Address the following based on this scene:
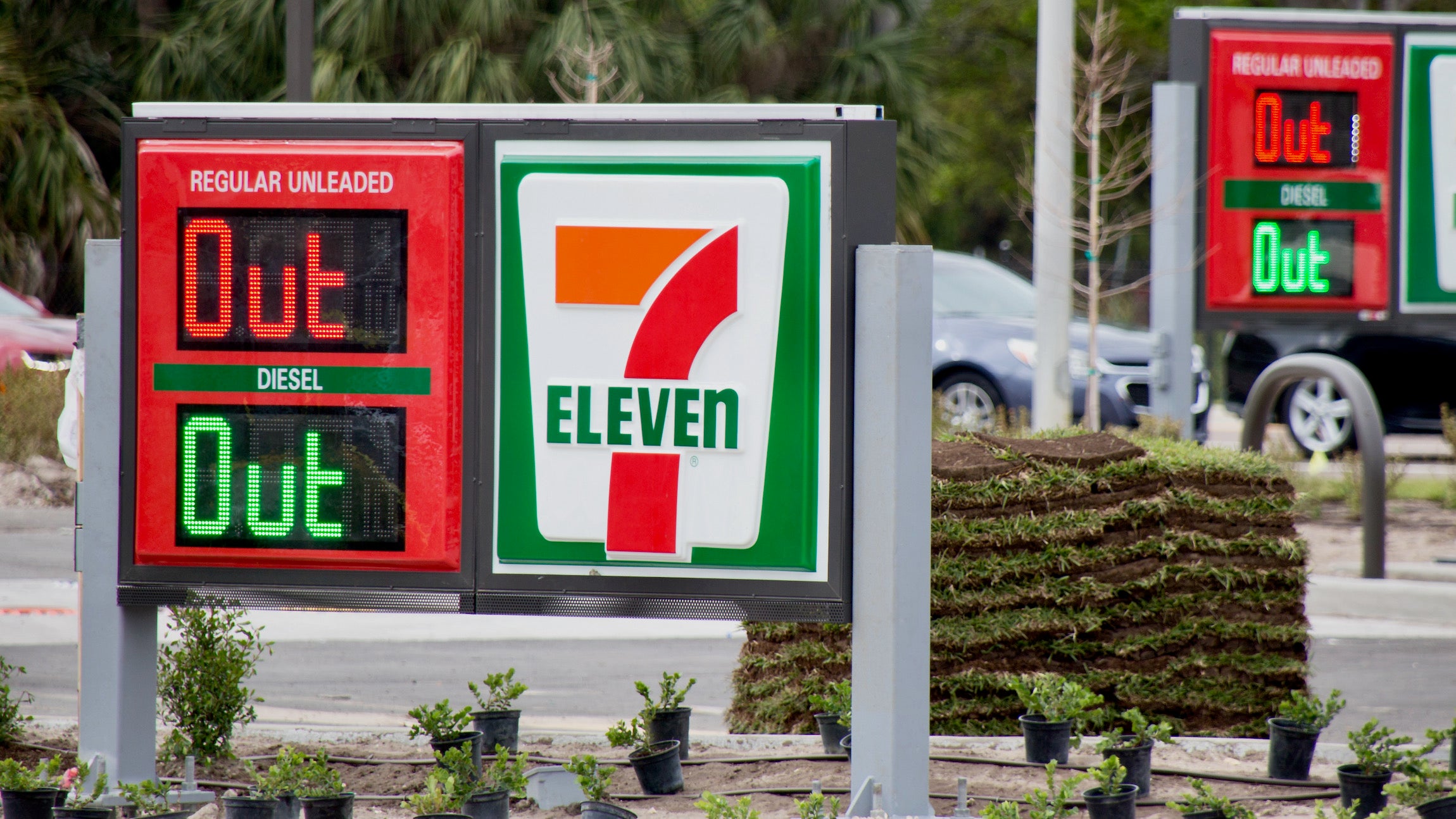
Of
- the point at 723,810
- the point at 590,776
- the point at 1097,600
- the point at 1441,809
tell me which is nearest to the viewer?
the point at 723,810

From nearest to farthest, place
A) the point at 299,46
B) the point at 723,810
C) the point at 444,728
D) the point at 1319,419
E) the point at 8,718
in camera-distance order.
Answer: the point at 723,810 → the point at 444,728 → the point at 8,718 → the point at 299,46 → the point at 1319,419

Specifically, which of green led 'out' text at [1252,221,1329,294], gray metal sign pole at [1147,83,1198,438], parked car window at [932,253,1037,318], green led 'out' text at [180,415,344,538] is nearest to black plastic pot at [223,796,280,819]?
green led 'out' text at [180,415,344,538]

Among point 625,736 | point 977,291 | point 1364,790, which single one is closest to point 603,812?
point 625,736

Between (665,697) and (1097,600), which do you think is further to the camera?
(1097,600)

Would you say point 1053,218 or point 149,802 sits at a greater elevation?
point 1053,218

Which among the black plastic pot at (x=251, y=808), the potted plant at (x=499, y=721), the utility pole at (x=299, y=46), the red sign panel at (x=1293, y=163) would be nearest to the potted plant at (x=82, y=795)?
the black plastic pot at (x=251, y=808)

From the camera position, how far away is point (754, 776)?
5.30 metres

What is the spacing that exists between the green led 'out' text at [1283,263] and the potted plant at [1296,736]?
597cm

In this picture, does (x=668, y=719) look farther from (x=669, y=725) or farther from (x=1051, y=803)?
(x=1051, y=803)

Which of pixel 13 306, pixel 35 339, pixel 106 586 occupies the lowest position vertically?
pixel 106 586

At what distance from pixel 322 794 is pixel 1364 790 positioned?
310cm

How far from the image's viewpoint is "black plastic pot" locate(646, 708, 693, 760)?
541cm

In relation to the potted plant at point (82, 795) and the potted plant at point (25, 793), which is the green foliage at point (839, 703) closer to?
the potted plant at point (82, 795)

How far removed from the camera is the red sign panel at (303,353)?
4.63 metres
